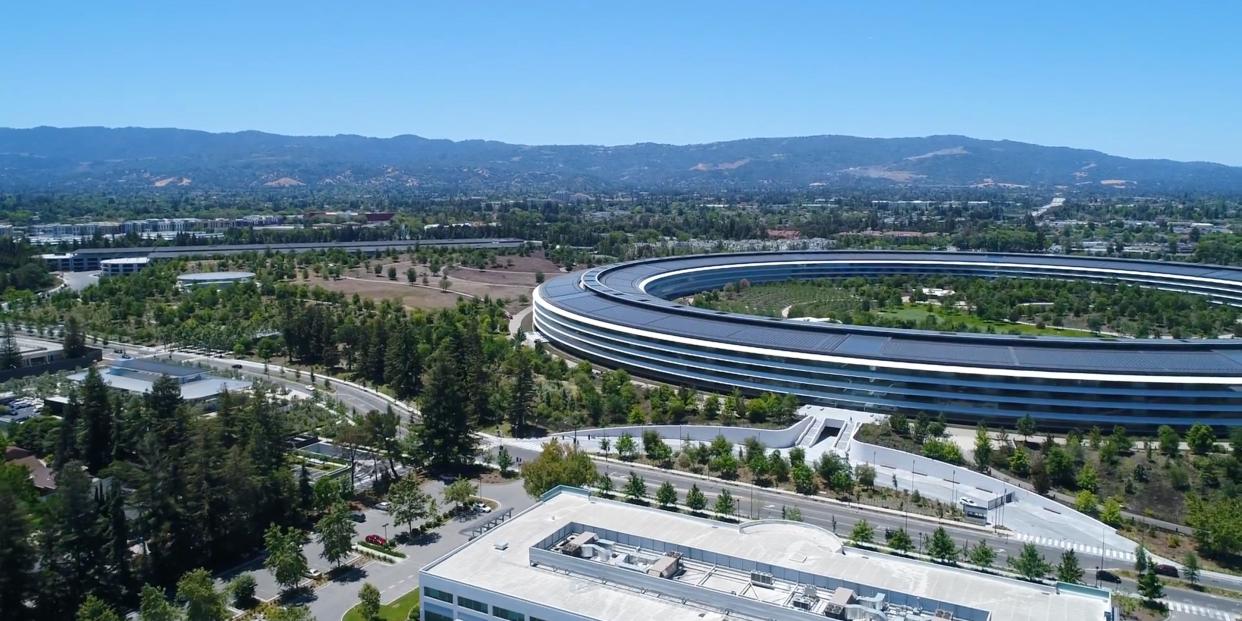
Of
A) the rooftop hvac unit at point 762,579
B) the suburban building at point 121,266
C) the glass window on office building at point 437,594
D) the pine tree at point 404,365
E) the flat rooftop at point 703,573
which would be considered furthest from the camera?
the suburban building at point 121,266

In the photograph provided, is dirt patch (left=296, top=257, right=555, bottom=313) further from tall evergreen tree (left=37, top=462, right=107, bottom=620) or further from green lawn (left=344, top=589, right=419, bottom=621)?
green lawn (left=344, top=589, right=419, bottom=621)

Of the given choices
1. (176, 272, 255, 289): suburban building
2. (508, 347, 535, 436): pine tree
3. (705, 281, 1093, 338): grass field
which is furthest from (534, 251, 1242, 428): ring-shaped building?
(176, 272, 255, 289): suburban building

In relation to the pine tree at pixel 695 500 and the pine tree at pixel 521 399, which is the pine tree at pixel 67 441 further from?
the pine tree at pixel 695 500

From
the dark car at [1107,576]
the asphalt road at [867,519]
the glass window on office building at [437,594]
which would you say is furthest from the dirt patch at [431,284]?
the dark car at [1107,576]

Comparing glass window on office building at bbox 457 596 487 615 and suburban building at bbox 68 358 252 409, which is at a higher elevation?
glass window on office building at bbox 457 596 487 615

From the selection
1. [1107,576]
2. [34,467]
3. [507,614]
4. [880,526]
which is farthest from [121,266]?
[1107,576]

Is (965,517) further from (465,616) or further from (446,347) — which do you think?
(446,347)
